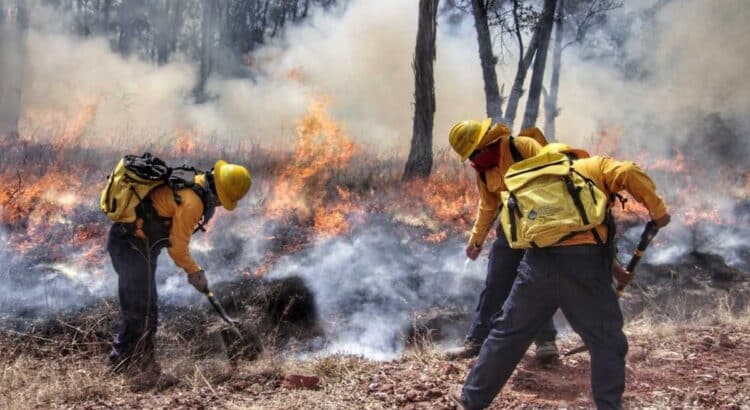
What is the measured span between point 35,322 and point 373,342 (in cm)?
291

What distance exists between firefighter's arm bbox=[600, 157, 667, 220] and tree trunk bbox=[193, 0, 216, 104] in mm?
14272

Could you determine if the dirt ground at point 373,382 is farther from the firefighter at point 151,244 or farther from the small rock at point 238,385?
the firefighter at point 151,244

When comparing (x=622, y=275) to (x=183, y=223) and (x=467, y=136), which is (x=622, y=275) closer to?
(x=467, y=136)

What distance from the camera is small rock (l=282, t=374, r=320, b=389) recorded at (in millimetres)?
3815

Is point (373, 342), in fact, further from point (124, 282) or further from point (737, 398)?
point (737, 398)

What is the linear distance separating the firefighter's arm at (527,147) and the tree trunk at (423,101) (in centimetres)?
589

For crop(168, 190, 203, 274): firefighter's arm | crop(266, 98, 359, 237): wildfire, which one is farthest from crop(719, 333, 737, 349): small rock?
crop(266, 98, 359, 237): wildfire

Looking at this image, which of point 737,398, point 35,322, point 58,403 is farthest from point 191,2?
point 737,398

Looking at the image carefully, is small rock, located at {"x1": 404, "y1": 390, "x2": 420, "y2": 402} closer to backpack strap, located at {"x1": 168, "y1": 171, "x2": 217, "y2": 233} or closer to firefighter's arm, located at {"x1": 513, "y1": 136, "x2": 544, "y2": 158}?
firefighter's arm, located at {"x1": 513, "y1": 136, "x2": 544, "y2": 158}

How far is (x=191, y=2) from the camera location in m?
19.8

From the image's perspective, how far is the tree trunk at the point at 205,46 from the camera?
16.4 metres

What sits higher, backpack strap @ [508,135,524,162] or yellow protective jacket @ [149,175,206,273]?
backpack strap @ [508,135,524,162]

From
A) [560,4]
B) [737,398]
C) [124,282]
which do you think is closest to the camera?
[737,398]

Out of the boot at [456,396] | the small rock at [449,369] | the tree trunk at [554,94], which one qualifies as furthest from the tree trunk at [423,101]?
the boot at [456,396]
